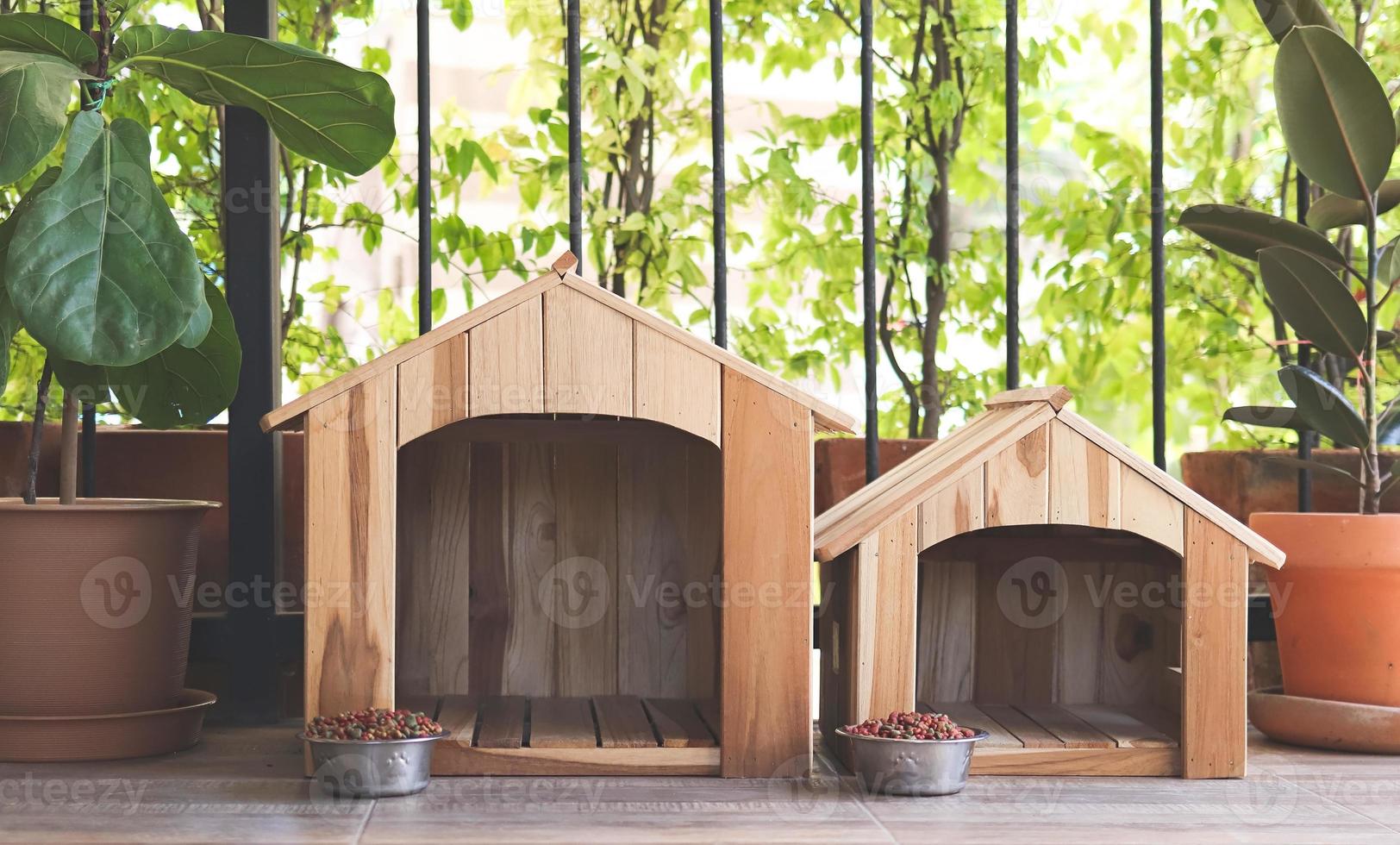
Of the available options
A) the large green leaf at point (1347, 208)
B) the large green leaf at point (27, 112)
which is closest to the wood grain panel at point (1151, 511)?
the large green leaf at point (1347, 208)

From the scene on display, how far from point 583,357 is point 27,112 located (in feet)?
2.25

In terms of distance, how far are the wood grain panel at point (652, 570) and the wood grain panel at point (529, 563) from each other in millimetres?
107

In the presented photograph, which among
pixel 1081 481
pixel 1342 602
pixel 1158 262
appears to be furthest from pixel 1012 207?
pixel 1342 602

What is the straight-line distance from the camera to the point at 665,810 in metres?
1.30

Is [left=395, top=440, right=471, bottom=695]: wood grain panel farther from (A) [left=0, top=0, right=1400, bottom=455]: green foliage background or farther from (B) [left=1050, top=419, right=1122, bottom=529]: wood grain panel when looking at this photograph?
(B) [left=1050, top=419, right=1122, bottom=529]: wood grain panel

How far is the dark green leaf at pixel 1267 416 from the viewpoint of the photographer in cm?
173

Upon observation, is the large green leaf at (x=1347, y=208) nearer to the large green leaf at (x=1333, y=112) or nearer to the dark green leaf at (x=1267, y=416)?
the large green leaf at (x=1333, y=112)

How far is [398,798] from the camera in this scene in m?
1.33

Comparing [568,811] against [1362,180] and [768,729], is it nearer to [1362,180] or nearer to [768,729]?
[768,729]

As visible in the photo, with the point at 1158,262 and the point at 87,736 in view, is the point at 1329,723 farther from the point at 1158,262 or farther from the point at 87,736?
the point at 87,736

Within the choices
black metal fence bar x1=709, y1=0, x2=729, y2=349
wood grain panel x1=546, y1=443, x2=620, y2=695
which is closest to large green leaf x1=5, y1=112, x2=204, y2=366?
wood grain panel x1=546, y1=443, x2=620, y2=695

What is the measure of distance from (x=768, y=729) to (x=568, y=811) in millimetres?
283

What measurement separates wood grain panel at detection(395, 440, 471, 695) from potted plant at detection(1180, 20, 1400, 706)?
1.16 meters

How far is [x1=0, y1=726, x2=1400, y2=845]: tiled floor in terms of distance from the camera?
120 centimetres
